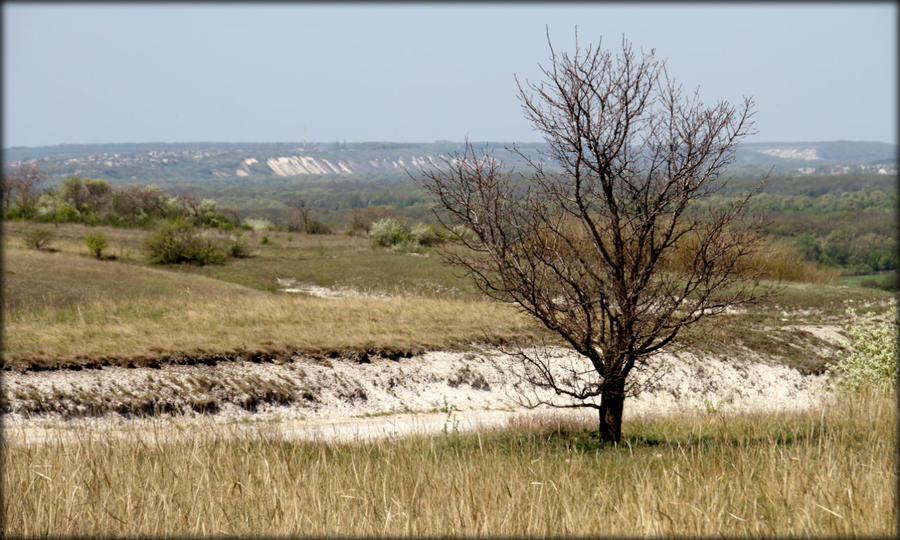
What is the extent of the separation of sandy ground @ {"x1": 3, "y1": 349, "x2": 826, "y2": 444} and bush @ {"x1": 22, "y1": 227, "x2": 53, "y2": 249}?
105 ft

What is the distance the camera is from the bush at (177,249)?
4412cm

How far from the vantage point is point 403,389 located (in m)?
17.6

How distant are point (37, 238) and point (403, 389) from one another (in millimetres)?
35317

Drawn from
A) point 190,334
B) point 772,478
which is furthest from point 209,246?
point 772,478

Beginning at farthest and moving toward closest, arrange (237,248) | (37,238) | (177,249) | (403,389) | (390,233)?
(390,233), (237,248), (177,249), (37,238), (403,389)

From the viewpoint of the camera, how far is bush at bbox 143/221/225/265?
145ft

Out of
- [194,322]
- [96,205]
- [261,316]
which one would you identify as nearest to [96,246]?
[261,316]

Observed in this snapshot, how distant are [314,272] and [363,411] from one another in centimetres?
2402

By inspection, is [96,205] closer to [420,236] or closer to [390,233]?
[390,233]

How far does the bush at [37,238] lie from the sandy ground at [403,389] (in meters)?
31.9

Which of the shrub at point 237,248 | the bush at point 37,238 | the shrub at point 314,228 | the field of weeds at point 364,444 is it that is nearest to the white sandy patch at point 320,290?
the field of weeds at point 364,444

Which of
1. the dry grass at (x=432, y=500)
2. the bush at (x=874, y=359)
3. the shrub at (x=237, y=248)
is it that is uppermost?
the dry grass at (x=432, y=500)

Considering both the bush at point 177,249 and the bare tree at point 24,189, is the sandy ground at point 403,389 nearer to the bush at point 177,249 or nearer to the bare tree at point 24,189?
the bush at point 177,249

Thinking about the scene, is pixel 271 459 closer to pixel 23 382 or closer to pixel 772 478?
pixel 772 478
